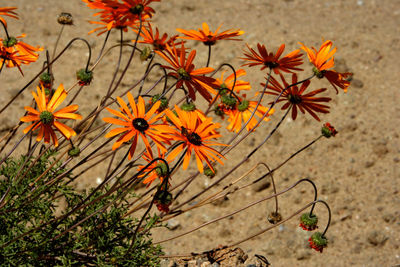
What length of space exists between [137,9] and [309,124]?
2.33 m

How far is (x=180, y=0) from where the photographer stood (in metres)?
5.44

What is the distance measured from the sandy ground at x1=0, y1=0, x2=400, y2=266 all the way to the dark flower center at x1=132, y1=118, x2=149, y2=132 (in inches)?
62.6

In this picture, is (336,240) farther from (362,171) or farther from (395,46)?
(395,46)

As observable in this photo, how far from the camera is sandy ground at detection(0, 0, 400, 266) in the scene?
10.9 ft

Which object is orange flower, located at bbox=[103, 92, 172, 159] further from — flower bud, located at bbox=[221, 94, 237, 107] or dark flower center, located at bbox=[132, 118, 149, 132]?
flower bud, located at bbox=[221, 94, 237, 107]

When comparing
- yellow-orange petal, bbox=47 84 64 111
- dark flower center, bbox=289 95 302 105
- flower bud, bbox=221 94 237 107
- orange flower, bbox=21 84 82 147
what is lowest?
orange flower, bbox=21 84 82 147

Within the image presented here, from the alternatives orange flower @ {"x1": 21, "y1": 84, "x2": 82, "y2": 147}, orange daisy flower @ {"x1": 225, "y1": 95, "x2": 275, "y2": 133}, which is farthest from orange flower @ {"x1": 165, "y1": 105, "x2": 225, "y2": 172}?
orange daisy flower @ {"x1": 225, "y1": 95, "x2": 275, "y2": 133}

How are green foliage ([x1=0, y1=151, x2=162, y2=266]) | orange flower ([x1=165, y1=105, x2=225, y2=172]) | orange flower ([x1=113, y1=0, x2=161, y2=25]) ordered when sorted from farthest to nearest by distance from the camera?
1. green foliage ([x1=0, y1=151, x2=162, y2=266])
2. orange flower ([x1=113, y1=0, x2=161, y2=25])
3. orange flower ([x1=165, y1=105, x2=225, y2=172])

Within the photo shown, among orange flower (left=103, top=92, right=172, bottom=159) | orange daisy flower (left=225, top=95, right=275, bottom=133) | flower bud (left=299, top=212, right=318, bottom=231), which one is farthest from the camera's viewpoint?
orange daisy flower (left=225, top=95, right=275, bottom=133)

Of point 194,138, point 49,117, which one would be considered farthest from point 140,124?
point 49,117

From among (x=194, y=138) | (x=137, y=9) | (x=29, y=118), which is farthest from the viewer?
(x=137, y=9)

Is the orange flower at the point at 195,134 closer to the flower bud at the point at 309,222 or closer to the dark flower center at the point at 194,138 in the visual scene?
the dark flower center at the point at 194,138

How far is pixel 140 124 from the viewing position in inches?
75.2

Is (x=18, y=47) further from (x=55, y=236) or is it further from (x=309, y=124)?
(x=309, y=124)
